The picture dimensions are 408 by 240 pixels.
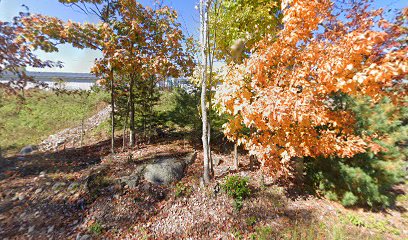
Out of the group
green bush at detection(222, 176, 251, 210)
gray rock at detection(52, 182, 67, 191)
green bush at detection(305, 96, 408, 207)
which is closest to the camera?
green bush at detection(305, 96, 408, 207)

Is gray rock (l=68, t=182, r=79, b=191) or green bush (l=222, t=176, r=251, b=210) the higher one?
green bush (l=222, t=176, r=251, b=210)

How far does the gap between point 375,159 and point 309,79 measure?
107 inches

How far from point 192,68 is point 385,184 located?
6328 mm

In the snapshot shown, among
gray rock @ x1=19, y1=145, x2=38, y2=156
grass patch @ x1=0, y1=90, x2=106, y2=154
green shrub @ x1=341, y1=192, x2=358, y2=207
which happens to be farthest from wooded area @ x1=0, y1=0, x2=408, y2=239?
grass patch @ x1=0, y1=90, x2=106, y2=154

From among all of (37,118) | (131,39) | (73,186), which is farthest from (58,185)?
(37,118)

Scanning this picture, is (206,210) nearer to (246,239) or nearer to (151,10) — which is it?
(246,239)

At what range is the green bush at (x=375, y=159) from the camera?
425 centimetres

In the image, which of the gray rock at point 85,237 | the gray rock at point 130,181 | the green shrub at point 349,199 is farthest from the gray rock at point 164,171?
the green shrub at point 349,199

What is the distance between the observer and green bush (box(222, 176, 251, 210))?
468 cm

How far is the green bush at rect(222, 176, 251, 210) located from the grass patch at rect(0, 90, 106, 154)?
8.18 metres

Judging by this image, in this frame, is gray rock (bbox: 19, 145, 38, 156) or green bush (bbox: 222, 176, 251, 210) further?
gray rock (bbox: 19, 145, 38, 156)

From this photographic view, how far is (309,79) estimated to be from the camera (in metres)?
3.72

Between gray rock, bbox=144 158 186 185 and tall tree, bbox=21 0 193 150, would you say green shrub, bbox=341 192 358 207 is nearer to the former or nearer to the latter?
gray rock, bbox=144 158 186 185

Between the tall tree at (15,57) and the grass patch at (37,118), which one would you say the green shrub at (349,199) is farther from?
the grass patch at (37,118)
